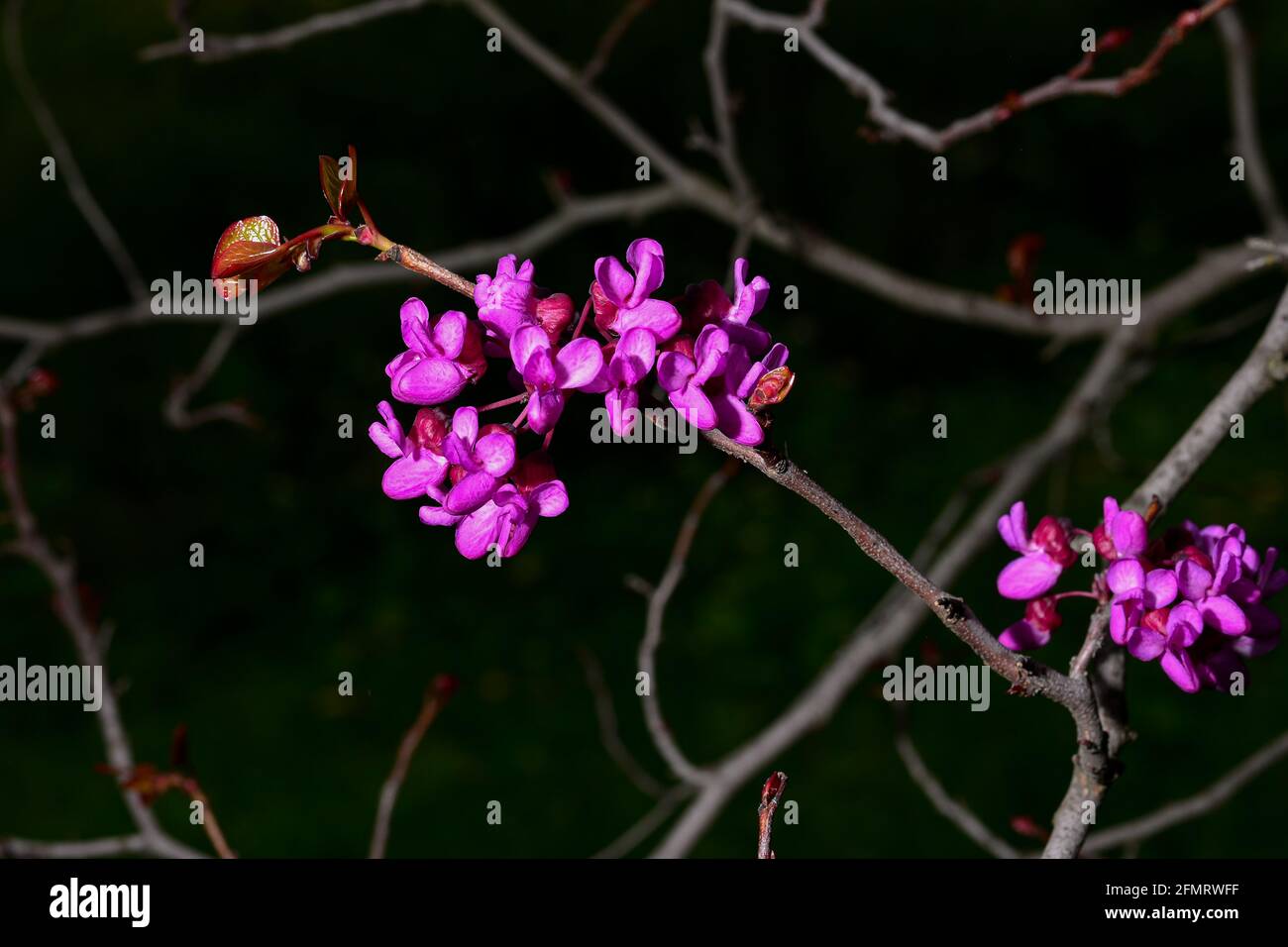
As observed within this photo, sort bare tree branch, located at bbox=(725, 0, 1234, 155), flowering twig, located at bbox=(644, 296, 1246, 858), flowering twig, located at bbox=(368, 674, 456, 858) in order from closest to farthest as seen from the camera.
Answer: flowering twig, located at bbox=(368, 674, 456, 858) < bare tree branch, located at bbox=(725, 0, 1234, 155) < flowering twig, located at bbox=(644, 296, 1246, 858)

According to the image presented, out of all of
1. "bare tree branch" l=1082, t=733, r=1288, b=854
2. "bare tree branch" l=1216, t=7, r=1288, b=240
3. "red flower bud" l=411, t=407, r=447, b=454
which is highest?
"bare tree branch" l=1216, t=7, r=1288, b=240

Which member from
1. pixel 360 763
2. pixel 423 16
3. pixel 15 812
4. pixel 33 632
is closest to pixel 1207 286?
pixel 360 763

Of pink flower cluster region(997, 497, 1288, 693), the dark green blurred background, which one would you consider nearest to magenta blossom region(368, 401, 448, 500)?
pink flower cluster region(997, 497, 1288, 693)

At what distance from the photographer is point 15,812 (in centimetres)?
274

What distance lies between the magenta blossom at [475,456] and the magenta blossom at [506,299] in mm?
46

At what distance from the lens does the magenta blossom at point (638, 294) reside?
1.91ft

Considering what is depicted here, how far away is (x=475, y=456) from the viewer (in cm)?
59

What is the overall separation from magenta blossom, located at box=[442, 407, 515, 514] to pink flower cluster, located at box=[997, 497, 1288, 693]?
0.34 metres

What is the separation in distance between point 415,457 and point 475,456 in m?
0.04

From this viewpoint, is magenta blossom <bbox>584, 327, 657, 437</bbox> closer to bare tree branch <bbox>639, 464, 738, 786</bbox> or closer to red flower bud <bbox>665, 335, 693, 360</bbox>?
red flower bud <bbox>665, 335, 693, 360</bbox>

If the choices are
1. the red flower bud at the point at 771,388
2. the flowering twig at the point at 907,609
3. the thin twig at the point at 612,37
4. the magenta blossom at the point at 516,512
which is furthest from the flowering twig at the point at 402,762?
the thin twig at the point at 612,37

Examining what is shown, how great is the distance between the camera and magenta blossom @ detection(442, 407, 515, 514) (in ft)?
1.91

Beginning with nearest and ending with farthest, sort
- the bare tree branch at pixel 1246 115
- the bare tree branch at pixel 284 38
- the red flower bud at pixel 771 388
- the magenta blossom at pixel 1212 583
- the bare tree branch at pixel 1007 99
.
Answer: the red flower bud at pixel 771 388 < the magenta blossom at pixel 1212 583 < the bare tree branch at pixel 1007 99 < the bare tree branch at pixel 284 38 < the bare tree branch at pixel 1246 115

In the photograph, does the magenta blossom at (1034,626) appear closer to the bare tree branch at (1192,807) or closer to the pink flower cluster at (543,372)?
the pink flower cluster at (543,372)
